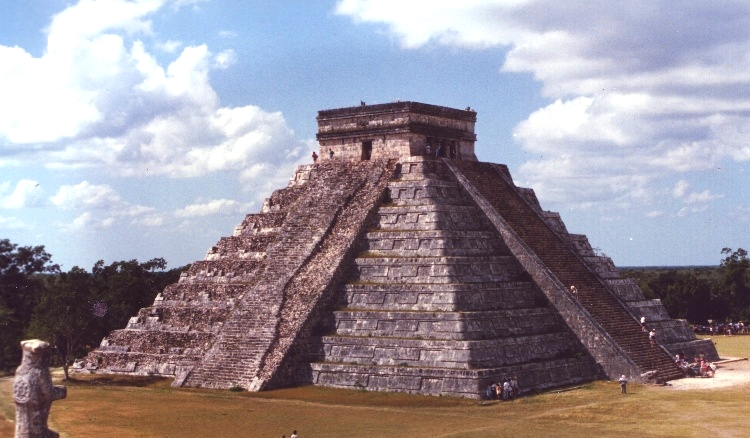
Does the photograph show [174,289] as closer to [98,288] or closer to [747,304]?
[98,288]

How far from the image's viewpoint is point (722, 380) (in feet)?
130

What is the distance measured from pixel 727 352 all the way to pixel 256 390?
28.6 metres

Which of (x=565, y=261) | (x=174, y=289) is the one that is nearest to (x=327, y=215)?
(x=174, y=289)

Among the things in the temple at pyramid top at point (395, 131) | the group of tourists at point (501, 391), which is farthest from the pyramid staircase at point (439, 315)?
the temple at pyramid top at point (395, 131)

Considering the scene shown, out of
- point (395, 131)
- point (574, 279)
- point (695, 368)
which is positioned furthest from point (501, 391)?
point (395, 131)

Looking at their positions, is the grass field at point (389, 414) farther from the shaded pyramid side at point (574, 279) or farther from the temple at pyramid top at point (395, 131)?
the temple at pyramid top at point (395, 131)

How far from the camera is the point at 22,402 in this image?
16766 mm

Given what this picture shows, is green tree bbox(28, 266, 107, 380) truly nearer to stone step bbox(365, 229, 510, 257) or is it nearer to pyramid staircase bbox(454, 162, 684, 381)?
stone step bbox(365, 229, 510, 257)

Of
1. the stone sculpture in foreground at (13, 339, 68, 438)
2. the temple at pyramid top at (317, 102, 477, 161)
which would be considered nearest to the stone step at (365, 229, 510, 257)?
the temple at pyramid top at (317, 102, 477, 161)

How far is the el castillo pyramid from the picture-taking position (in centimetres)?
3731

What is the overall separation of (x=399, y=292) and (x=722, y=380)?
14.0 metres

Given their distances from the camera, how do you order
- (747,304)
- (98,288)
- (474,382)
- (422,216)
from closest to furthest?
1. (474,382)
2. (422,216)
3. (98,288)
4. (747,304)

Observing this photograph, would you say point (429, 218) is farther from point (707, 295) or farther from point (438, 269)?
point (707, 295)

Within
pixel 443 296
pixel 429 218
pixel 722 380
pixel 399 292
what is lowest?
pixel 722 380
